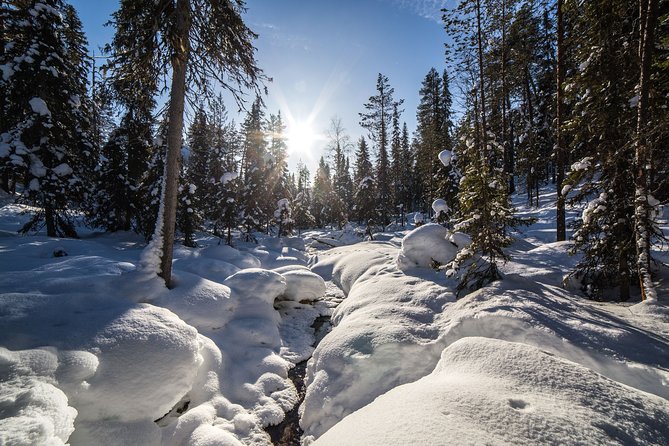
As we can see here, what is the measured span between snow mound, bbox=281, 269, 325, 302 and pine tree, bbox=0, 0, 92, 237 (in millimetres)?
11685

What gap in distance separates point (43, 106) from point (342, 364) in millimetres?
16498

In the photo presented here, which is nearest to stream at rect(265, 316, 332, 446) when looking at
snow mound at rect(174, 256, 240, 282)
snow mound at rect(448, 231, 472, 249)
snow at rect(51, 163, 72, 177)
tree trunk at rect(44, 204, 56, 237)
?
snow mound at rect(174, 256, 240, 282)

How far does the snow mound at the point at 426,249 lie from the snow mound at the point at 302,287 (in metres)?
3.31

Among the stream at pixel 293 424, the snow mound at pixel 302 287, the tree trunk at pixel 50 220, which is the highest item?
the tree trunk at pixel 50 220

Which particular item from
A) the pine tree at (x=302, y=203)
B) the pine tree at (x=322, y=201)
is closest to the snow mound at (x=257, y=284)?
the pine tree at (x=302, y=203)

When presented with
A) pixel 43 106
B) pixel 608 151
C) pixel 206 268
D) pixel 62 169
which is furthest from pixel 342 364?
pixel 43 106

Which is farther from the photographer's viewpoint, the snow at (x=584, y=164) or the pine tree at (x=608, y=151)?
the snow at (x=584, y=164)

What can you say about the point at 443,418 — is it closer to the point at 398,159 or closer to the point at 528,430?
the point at 528,430

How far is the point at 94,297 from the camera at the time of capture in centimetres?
549

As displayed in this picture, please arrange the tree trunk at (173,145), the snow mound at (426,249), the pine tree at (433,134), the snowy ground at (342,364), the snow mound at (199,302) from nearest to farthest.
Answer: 1. the snowy ground at (342,364)
2. the snow mound at (199,302)
3. the tree trunk at (173,145)
4. the snow mound at (426,249)
5. the pine tree at (433,134)

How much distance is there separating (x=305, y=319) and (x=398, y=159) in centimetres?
3675

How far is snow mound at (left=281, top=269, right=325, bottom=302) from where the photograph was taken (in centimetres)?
1059

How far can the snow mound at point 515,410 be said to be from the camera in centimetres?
256

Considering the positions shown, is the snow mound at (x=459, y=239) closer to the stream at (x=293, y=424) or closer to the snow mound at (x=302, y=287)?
the snow mound at (x=302, y=287)
